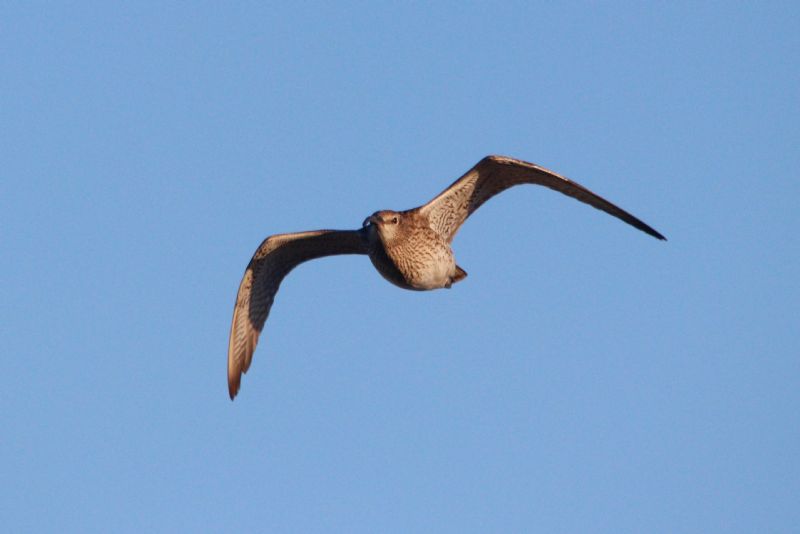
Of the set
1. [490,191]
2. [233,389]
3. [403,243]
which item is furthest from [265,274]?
[490,191]

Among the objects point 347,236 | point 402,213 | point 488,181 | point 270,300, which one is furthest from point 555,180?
point 270,300

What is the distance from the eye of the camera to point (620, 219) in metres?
13.4

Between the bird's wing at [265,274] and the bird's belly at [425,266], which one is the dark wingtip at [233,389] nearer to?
the bird's wing at [265,274]

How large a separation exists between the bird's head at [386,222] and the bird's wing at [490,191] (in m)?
0.47

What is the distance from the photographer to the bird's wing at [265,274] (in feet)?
47.2

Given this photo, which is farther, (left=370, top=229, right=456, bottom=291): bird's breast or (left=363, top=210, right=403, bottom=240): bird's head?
(left=370, top=229, right=456, bottom=291): bird's breast

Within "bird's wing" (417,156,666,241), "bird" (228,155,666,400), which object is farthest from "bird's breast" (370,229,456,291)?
"bird's wing" (417,156,666,241)

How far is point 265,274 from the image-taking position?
14.8m

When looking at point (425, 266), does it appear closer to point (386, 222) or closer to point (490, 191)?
point (386, 222)

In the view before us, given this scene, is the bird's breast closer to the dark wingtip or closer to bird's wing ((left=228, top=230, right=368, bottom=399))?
bird's wing ((left=228, top=230, right=368, bottom=399))

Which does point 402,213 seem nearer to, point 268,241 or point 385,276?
point 385,276

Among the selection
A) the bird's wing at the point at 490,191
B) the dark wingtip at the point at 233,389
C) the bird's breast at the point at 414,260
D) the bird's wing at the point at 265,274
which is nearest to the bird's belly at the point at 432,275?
the bird's breast at the point at 414,260

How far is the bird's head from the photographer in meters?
12.8

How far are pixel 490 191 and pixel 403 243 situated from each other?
1459 millimetres
